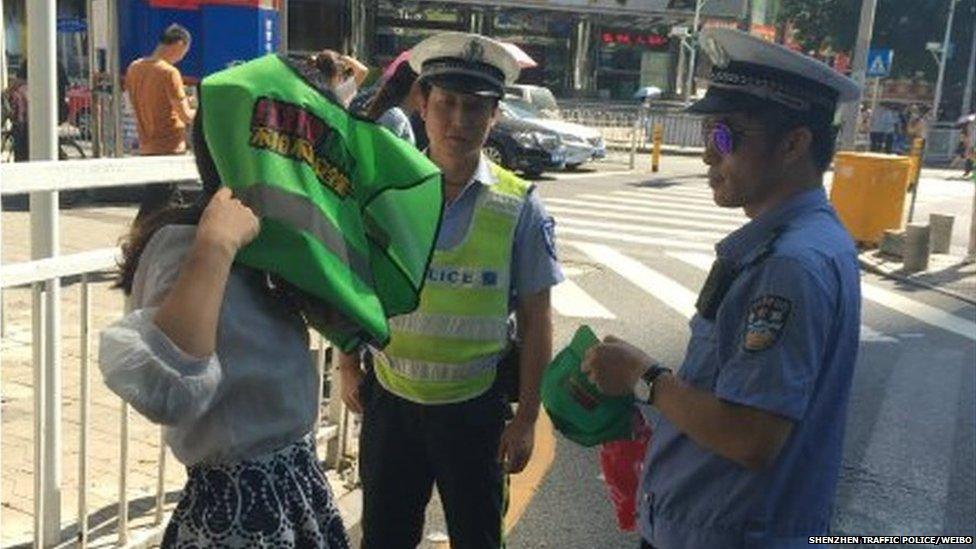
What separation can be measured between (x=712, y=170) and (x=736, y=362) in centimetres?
44

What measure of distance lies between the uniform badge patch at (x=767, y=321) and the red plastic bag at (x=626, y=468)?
2.02 ft

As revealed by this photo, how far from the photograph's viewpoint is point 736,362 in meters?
1.72

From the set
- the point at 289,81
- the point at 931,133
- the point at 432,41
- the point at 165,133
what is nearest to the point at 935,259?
the point at 165,133

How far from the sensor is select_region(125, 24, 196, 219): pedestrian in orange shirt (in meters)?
8.08

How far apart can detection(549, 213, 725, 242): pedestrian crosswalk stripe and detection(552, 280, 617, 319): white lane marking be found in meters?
4.15

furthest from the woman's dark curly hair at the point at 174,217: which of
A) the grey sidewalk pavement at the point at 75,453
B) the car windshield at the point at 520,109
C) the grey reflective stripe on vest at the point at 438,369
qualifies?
the car windshield at the point at 520,109

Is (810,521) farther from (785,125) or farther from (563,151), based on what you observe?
(563,151)

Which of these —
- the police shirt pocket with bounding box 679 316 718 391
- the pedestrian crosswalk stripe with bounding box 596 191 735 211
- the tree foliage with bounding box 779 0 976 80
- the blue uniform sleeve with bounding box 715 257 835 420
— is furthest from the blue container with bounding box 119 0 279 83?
the tree foliage with bounding box 779 0 976 80

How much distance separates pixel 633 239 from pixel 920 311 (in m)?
4.11

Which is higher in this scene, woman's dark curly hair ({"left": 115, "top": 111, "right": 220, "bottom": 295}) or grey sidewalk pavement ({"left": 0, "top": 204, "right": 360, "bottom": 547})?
woman's dark curly hair ({"left": 115, "top": 111, "right": 220, "bottom": 295})

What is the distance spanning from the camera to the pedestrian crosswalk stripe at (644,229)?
1290 cm

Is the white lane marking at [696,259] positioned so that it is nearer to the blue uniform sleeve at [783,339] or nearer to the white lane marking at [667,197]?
the white lane marking at [667,197]

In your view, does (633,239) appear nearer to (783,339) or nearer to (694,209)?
(694,209)

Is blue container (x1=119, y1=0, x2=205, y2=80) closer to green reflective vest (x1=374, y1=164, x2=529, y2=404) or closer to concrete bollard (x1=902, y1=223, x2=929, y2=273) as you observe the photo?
concrete bollard (x1=902, y1=223, x2=929, y2=273)
